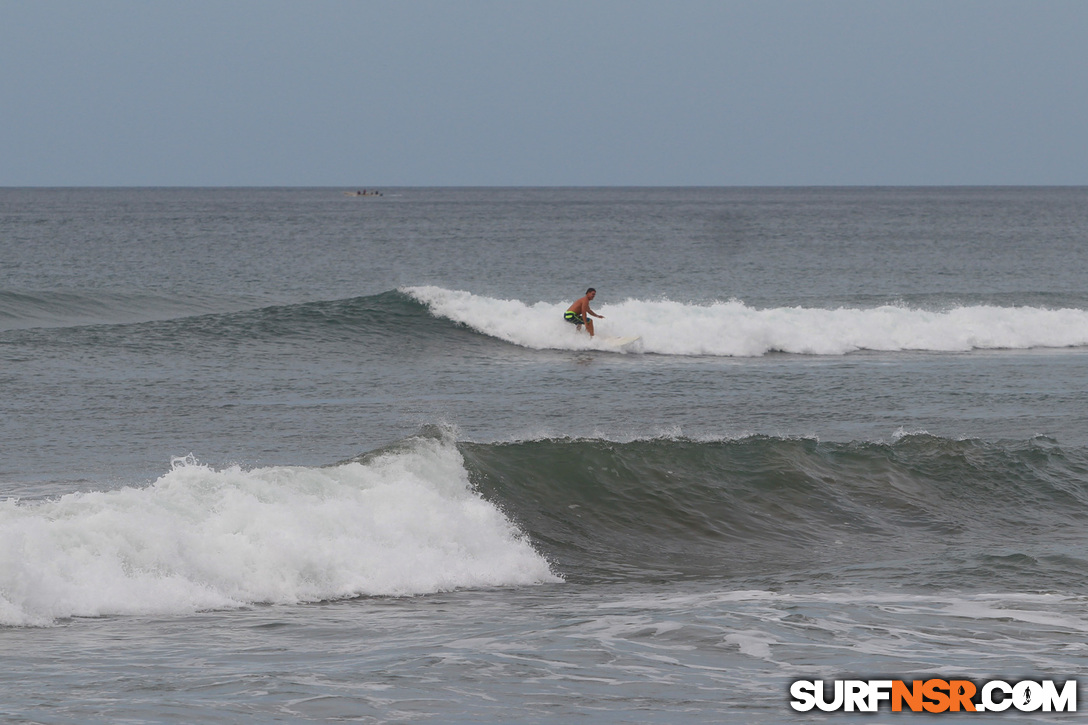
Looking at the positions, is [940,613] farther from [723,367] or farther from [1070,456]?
[723,367]

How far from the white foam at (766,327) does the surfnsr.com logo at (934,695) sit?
780 inches

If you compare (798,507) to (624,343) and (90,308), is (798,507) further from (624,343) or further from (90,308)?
(90,308)

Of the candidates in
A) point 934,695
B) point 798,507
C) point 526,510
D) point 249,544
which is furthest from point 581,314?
point 934,695

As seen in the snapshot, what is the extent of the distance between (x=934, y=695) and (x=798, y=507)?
6.61 metres

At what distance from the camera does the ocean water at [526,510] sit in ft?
24.0

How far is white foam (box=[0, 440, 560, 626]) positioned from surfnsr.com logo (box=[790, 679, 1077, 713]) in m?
3.92

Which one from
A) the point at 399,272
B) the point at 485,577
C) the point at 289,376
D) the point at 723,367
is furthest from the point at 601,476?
the point at 399,272

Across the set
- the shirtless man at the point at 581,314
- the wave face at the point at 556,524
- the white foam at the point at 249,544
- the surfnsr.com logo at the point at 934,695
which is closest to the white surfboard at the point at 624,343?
the shirtless man at the point at 581,314

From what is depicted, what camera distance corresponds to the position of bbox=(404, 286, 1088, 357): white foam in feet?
90.7

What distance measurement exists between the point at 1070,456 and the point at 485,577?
8665 millimetres

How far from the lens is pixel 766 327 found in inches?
1114

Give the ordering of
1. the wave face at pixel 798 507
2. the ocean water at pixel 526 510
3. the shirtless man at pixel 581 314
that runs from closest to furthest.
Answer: the ocean water at pixel 526 510 < the wave face at pixel 798 507 < the shirtless man at pixel 581 314

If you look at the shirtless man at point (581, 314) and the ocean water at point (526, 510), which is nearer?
the ocean water at point (526, 510)

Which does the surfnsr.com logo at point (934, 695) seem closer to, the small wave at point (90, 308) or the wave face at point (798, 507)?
the wave face at point (798, 507)
